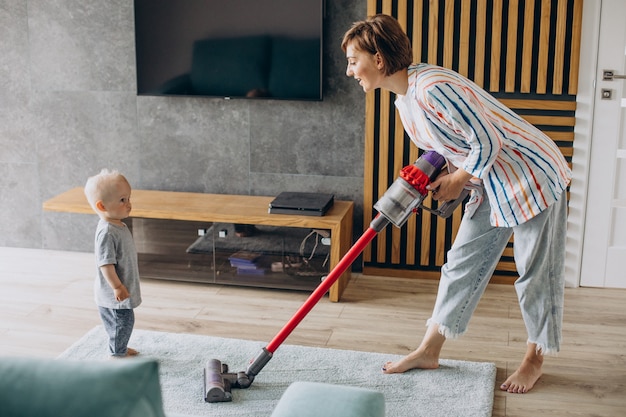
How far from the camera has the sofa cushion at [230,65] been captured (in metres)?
3.91

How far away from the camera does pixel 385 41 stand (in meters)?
2.50

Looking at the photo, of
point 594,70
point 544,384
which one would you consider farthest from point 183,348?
point 594,70

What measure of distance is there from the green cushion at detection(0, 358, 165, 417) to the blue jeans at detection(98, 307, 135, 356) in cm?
180

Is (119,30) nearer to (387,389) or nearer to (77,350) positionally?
(77,350)

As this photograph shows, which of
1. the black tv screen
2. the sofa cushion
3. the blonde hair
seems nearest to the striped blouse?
the blonde hair

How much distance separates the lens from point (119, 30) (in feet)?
13.5

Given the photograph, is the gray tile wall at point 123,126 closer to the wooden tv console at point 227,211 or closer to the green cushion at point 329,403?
the wooden tv console at point 227,211

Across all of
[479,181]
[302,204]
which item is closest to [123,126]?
[302,204]

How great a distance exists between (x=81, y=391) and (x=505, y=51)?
9.95 feet

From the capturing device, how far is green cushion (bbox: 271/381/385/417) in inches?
59.9

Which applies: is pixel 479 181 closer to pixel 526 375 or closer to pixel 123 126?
pixel 526 375

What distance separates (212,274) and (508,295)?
1.36m

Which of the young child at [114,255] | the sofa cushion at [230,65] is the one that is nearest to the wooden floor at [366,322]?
the young child at [114,255]

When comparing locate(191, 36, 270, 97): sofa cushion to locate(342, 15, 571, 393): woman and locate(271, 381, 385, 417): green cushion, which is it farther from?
locate(271, 381, 385, 417): green cushion
